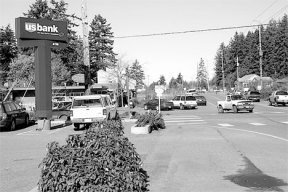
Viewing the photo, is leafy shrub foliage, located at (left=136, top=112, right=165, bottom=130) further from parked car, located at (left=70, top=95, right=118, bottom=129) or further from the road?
the road

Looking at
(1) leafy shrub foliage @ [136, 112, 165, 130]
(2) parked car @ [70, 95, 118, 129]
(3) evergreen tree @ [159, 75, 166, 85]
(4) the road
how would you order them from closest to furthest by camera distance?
(4) the road < (1) leafy shrub foliage @ [136, 112, 165, 130] < (2) parked car @ [70, 95, 118, 129] < (3) evergreen tree @ [159, 75, 166, 85]

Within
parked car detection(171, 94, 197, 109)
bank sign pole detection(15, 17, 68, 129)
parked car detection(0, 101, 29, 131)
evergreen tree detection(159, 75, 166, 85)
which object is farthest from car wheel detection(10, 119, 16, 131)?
evergreen tree detection(159, 75, 166, 85)

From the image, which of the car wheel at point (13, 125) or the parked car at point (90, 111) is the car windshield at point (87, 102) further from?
the car wheel at point (13, 125)

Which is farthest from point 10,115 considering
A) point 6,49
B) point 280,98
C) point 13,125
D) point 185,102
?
point 6,49

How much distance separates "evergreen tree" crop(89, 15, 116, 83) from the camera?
8231cm

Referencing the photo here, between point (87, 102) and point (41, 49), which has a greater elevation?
point (41, 49)

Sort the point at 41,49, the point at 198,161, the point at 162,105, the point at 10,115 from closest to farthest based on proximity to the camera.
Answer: the point at 198,161 → the point at 10,115 → the point at 41,49 → the point at 162,105

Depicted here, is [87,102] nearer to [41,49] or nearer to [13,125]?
[41,49]

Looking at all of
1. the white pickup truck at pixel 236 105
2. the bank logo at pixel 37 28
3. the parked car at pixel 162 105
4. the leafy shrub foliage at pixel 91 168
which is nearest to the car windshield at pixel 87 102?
the bank logo at pixel 37 28

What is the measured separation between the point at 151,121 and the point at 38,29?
8136mm

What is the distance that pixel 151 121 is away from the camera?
2055 centimetres

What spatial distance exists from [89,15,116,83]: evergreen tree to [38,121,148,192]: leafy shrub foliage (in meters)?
75.0

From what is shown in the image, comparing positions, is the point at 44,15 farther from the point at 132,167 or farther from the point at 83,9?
the point at 132,167

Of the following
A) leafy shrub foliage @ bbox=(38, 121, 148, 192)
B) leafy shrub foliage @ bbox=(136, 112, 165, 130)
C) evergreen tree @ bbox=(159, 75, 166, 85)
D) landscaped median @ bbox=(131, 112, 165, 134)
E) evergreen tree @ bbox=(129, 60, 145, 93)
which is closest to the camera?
leafy shrub foliage @ bbox=(38, 121, 148, 192)
